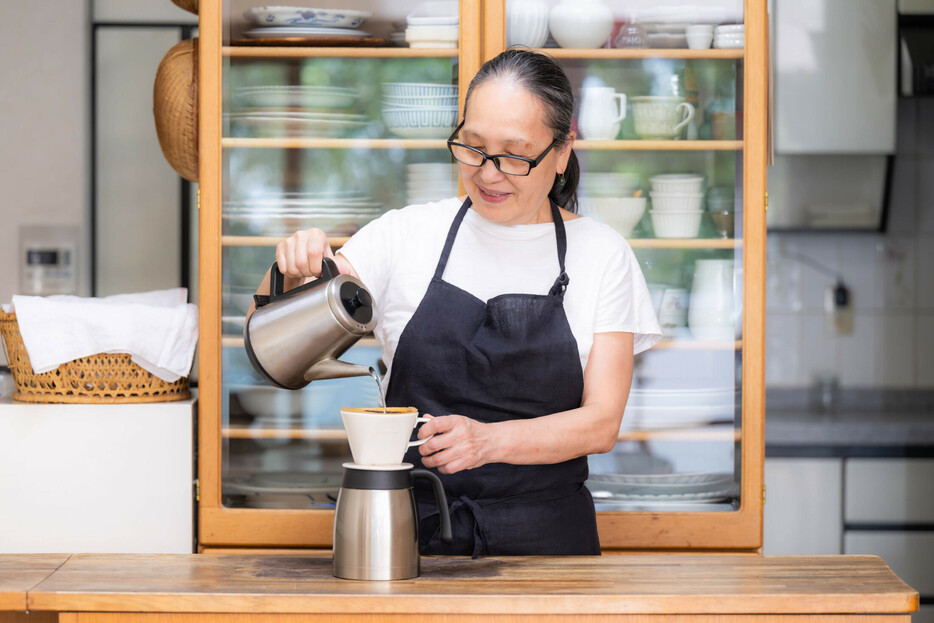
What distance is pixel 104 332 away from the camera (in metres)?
2.11

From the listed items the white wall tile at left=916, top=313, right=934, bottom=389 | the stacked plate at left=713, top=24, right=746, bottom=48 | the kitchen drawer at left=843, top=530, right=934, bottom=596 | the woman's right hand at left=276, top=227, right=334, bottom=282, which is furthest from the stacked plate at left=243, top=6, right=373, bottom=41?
the white wall tile at left=916, top=313, right=934, bottom=389

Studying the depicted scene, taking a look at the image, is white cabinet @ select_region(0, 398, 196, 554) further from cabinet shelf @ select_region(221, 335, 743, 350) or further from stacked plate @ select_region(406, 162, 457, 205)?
stacked plate @ select_region(406, 162, 457, 205)

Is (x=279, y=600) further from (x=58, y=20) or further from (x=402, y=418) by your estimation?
(x=58, y=20)

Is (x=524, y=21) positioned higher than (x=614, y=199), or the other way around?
(x=524, y=21)

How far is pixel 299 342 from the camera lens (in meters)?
1.36

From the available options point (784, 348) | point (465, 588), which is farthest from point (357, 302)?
point (784, 348)

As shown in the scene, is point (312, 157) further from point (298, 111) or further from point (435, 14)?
point (435, 14)

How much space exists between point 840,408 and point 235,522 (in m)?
2.32

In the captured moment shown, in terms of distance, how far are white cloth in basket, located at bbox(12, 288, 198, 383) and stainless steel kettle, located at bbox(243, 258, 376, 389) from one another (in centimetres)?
82

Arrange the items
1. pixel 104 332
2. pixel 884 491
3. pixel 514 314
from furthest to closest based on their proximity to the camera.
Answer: pixel 884 491 → pixel 104 332 → pixel 514 314

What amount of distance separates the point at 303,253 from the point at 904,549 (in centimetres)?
243

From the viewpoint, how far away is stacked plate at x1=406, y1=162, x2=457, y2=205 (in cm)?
228

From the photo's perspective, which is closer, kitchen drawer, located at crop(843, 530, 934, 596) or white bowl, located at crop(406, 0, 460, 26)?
white bowl, located at crop(406, 0, 460, 26)

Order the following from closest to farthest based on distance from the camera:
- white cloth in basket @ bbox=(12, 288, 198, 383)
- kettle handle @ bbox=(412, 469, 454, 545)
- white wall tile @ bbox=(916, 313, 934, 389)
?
kettle handle @ bbox=(412, 469, 454, 545)
white cloth in basket @ bbox=(12, 288, 198, 383)
white wall tile @ bbox=(916, 313, 934, 389)
